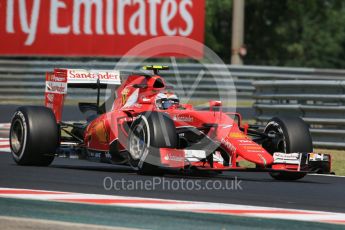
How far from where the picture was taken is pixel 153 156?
10984mm

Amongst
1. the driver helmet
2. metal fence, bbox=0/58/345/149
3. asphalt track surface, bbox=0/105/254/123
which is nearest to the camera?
the driver helmet

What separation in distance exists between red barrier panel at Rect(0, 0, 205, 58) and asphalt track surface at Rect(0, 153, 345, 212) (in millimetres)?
15343

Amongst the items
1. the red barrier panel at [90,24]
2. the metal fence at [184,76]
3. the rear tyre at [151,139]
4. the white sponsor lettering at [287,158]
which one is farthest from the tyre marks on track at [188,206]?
the red barrier panel at [90,24]

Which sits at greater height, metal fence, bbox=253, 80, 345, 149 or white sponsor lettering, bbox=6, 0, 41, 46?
white sponsor lettering, bbox=6, 0, 41, 46

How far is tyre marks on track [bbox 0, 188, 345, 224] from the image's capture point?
8.50m

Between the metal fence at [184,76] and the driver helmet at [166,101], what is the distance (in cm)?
1181

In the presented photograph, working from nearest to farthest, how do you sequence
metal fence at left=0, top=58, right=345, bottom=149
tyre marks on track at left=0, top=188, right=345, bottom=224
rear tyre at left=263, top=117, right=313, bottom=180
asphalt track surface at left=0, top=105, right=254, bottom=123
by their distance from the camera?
tyre marks on track at left=0, top=188, right=345, bottom=224
rear tyre at left=263, top=117, right=313, bottom=180
metal fence at left=0, top=58, right=345, bottom=149
asphalt track surface at left=0, top=105, right=254, bottom=123

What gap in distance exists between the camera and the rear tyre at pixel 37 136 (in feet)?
39.9

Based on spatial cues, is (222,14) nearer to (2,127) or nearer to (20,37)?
(20,37)

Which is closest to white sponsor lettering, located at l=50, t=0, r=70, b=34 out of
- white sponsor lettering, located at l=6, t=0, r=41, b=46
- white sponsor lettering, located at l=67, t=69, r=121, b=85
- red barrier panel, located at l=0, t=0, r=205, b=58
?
red barrier panel, located at l=0, t=0, r=205, b=58

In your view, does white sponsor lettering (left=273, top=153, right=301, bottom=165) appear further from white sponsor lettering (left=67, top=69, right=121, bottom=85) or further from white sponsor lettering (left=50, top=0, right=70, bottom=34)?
white sponsor lettering (left=50, top=0, right=70, bottom=34)

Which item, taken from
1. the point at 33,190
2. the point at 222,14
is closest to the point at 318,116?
the point at 33,190

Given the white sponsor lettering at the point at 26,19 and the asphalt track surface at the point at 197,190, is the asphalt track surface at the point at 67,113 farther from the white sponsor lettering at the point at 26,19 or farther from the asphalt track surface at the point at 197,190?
the asphalt track surface at the point at 197,190

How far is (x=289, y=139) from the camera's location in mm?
11570
